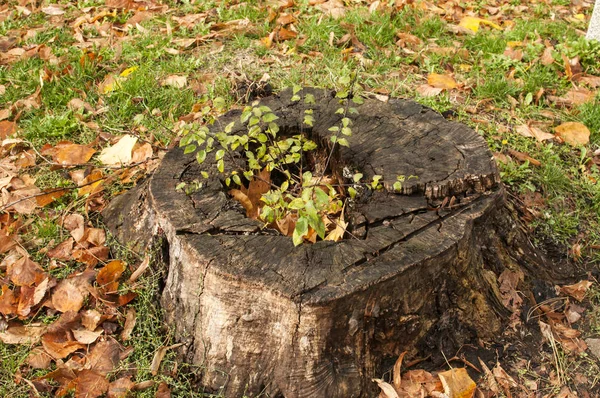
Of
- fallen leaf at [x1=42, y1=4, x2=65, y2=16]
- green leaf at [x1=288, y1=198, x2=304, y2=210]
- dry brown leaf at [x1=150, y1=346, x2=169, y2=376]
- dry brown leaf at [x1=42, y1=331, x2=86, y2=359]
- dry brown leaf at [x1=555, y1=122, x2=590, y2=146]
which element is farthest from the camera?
fallen leaf at [x1=42, y1=4, x2=65, y2=16]

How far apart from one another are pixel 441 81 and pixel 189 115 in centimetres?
172

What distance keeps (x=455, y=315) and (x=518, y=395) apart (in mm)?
408

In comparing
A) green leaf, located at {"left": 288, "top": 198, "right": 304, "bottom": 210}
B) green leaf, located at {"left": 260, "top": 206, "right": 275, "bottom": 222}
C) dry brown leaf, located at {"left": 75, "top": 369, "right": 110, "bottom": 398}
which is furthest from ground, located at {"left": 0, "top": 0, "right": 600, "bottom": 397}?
green leaf, located at {"left": 288, "top": 198, "right": 304, "bottom": 210}

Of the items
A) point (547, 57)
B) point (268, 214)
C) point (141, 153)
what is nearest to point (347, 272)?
point (268, 214)

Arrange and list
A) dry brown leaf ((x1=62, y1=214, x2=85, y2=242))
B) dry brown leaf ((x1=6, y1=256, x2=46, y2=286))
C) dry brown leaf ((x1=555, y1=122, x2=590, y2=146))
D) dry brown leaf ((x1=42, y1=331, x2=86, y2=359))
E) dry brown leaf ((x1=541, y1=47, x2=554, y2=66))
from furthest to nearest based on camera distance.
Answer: dry brown leaf ((x1=541, y1=47, x2=554, y2=66)), dry brown leaf ((x1=555, y1=122, x2=590, y2=146)), dry brown leaf ((x1=62, y1=214, x2=85, y2=242)), dry brown leaf ((x1=6, y1=256, x2=46, y2=286)), dry brown leaf ((x1=42, y1=331, x2=86, y2=359))

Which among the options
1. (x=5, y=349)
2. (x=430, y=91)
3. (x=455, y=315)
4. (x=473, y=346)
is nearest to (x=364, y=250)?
(x=455, y=315)

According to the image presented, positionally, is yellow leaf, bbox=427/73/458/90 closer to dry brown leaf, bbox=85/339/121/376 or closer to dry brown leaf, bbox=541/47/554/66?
dry brown leaf, bbox=541/47/554/66

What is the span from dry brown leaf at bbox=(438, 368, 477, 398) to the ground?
0.30 m

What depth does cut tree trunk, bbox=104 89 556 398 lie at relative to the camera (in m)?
2.21

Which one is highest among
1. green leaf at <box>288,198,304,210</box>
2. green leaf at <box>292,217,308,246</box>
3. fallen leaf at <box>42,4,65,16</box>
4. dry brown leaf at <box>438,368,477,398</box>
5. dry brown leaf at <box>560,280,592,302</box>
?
green leaf at <box>288,198,304,210</box>

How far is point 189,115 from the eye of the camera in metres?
3.84

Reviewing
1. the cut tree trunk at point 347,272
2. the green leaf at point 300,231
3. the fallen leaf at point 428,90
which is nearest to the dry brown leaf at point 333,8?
the fallen leaf at point 428,90

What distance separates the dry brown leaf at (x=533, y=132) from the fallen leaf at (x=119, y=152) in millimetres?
2365

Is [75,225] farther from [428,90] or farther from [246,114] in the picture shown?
[428,90]
